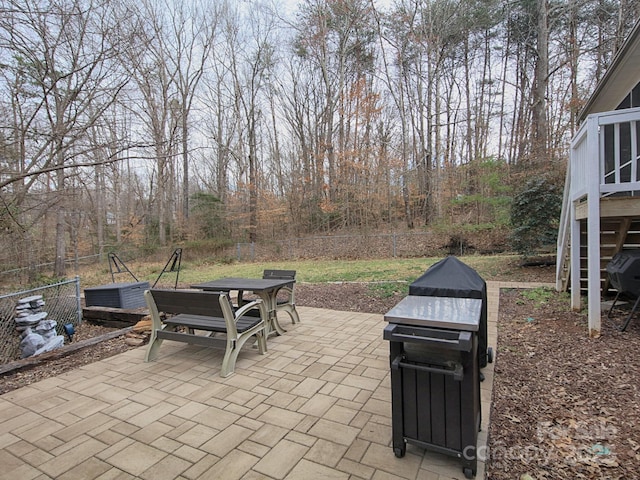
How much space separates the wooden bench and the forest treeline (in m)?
10.3

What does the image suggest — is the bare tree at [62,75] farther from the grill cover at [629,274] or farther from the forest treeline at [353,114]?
the forest treeline at [353,114]

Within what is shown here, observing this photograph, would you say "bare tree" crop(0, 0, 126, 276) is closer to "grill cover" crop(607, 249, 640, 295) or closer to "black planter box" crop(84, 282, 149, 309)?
"black planter box" crop(84, 282, 149, 309)

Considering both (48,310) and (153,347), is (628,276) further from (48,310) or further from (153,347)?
(48,310)

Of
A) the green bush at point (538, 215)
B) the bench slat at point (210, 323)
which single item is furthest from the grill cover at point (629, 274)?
the green bush at point (538, 215)

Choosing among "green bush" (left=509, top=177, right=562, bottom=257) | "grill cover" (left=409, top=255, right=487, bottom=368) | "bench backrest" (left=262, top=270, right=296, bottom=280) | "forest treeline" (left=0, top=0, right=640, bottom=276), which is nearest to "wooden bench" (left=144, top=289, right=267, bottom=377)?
"bench backrest" (left=262, top=270, right=296, bottom=280)

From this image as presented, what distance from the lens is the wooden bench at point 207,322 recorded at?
3.11m

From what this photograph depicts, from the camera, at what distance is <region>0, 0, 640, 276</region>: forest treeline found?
43.9 ft

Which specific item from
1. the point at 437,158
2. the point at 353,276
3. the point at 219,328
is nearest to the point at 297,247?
the point at 353,276

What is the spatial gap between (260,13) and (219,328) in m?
20.4

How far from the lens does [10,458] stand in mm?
2008

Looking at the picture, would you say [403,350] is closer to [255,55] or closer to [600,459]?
[600,459]

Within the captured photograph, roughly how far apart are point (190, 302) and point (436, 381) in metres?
2.46

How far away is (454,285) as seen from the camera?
2562 mm

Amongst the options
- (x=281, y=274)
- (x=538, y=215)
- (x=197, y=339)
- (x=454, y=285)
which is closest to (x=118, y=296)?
(x=281, y=274)
